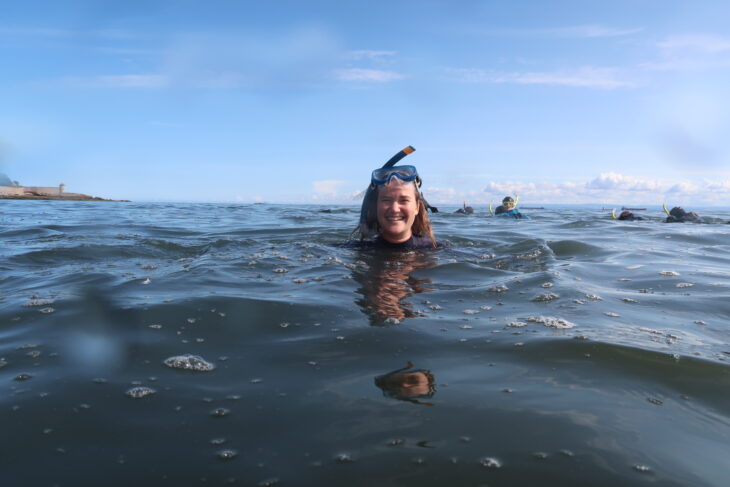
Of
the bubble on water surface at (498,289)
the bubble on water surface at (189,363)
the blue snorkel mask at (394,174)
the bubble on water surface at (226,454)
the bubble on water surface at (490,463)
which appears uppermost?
the blue snorkel mask at (394,174)

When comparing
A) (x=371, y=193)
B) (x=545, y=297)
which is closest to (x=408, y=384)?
(x=545, y=297)

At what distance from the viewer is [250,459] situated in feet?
5.01

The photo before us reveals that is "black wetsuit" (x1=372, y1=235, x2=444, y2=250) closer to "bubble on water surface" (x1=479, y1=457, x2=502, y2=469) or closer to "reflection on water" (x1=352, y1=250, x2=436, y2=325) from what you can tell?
"reflection on water" (x1=352, y1=250, x2=436, y2=325)

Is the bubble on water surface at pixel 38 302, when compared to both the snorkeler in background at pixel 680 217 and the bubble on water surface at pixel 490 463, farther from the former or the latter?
the snorkeler in background at pixel 680 217

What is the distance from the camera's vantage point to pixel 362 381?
83.7 inches

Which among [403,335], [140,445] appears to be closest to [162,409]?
[140,445]

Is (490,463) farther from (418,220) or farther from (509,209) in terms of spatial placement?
(509,209)

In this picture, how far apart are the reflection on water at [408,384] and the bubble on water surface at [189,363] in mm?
840

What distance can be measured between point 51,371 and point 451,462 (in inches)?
74.2

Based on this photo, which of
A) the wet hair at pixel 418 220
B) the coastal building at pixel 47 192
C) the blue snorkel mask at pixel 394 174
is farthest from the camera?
the coastal building at pixel 47 192

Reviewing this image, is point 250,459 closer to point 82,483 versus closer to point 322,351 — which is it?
point 82,483

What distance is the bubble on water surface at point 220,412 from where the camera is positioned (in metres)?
1.81

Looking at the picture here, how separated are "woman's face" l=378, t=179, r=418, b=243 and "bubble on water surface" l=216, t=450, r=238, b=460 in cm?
465

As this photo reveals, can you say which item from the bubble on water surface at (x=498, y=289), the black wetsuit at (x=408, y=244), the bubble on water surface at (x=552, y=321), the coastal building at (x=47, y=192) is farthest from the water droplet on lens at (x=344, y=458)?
the coastal building at (x=47, y=192)
